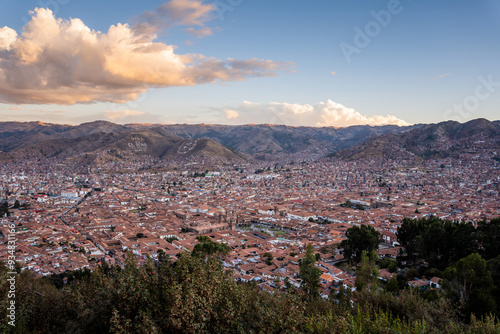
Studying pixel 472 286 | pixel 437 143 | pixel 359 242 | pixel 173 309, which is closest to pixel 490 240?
pixel 359 242

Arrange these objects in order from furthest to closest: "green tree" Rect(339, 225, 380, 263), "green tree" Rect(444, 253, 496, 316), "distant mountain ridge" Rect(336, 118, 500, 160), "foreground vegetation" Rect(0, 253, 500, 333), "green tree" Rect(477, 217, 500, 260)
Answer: "distant mountain ridge" Rect(336, 118, 500, 160)
"green tree" Rect(339, 225, 380, 263)
"green tree" Rect(477, 217, 500, 260)
"green tree" Rect(444, 253, 496, 316)
"foreground vegetation" Rect(0, 253, 500, 333)

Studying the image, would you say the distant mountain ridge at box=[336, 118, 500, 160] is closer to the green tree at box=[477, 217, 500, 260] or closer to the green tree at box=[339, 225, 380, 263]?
the green tree at box=[339, 225, 380, 263]

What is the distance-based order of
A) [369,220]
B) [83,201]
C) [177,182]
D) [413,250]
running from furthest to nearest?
[177,182] < [83,201] < [369,220] < [413,250]

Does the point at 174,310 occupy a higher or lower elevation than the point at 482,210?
higher

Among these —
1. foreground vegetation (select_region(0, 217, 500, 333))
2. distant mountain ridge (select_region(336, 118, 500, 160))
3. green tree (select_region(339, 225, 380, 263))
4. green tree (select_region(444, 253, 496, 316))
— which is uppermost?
distant mountain ridge (select_region(336, 118, 500, 160))

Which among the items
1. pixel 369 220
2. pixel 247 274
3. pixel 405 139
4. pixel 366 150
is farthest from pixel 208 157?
pixel 247 274

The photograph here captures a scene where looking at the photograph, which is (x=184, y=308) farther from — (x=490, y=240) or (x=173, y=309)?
(x=490, y=240)

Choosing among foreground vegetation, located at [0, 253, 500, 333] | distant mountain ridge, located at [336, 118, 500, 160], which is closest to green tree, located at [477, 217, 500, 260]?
foreground vegetation, located at [0, 253, 500, 333]

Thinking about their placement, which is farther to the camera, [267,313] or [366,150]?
[366,150]

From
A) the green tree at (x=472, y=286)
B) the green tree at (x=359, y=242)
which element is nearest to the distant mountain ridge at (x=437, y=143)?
the green tree at (x=359, y=242)

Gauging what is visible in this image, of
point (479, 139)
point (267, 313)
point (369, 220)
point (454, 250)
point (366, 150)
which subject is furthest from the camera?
point (366, 150)

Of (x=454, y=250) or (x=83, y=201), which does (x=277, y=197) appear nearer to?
(x=83, y=201)
